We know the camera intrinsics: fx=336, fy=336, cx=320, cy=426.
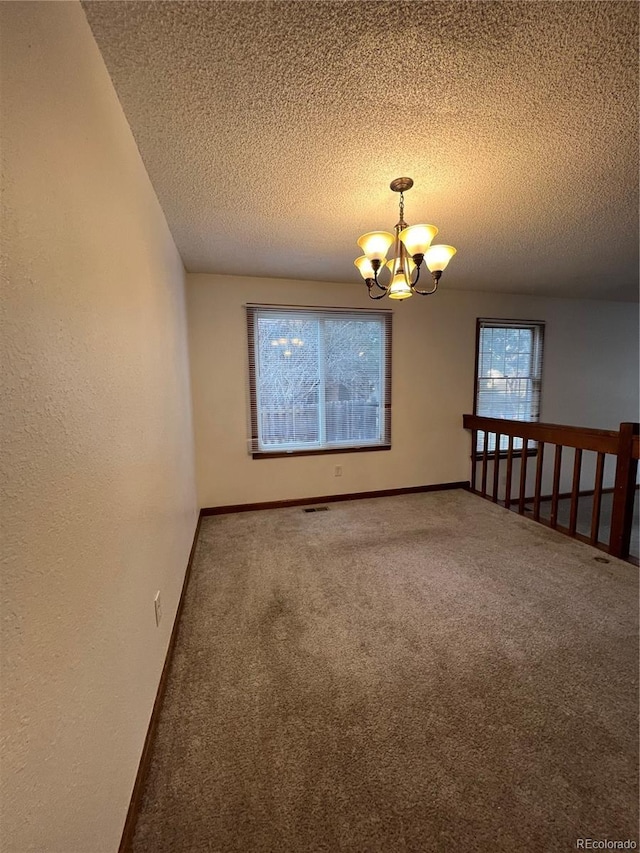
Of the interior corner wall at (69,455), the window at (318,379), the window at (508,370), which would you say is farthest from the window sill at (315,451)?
the interior corner wall at (69,455)

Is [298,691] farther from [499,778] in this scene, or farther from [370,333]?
[370,333]

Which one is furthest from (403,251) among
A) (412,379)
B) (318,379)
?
(412,379)

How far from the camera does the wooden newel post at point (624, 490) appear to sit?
7.93 ft

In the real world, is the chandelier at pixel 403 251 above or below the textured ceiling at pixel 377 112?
below

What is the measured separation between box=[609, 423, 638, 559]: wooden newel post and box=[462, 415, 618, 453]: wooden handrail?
0.21 feet

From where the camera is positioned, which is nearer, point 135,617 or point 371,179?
point 135,617

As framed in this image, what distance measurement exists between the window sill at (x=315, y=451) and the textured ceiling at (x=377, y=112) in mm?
1963

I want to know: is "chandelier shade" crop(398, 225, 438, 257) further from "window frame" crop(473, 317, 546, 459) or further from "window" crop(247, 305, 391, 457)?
"window frame" crop(473, 317, 546, 459)

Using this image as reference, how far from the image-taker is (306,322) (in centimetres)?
344

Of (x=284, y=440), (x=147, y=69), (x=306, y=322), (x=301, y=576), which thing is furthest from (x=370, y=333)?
(x=147, y=69)

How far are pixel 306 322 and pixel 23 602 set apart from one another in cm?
321

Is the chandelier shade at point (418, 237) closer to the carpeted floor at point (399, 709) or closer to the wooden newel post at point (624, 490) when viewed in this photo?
the carpeted floor at point (399, 709)

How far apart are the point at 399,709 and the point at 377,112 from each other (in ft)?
7.56

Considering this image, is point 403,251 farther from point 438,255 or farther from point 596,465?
point 596,465
